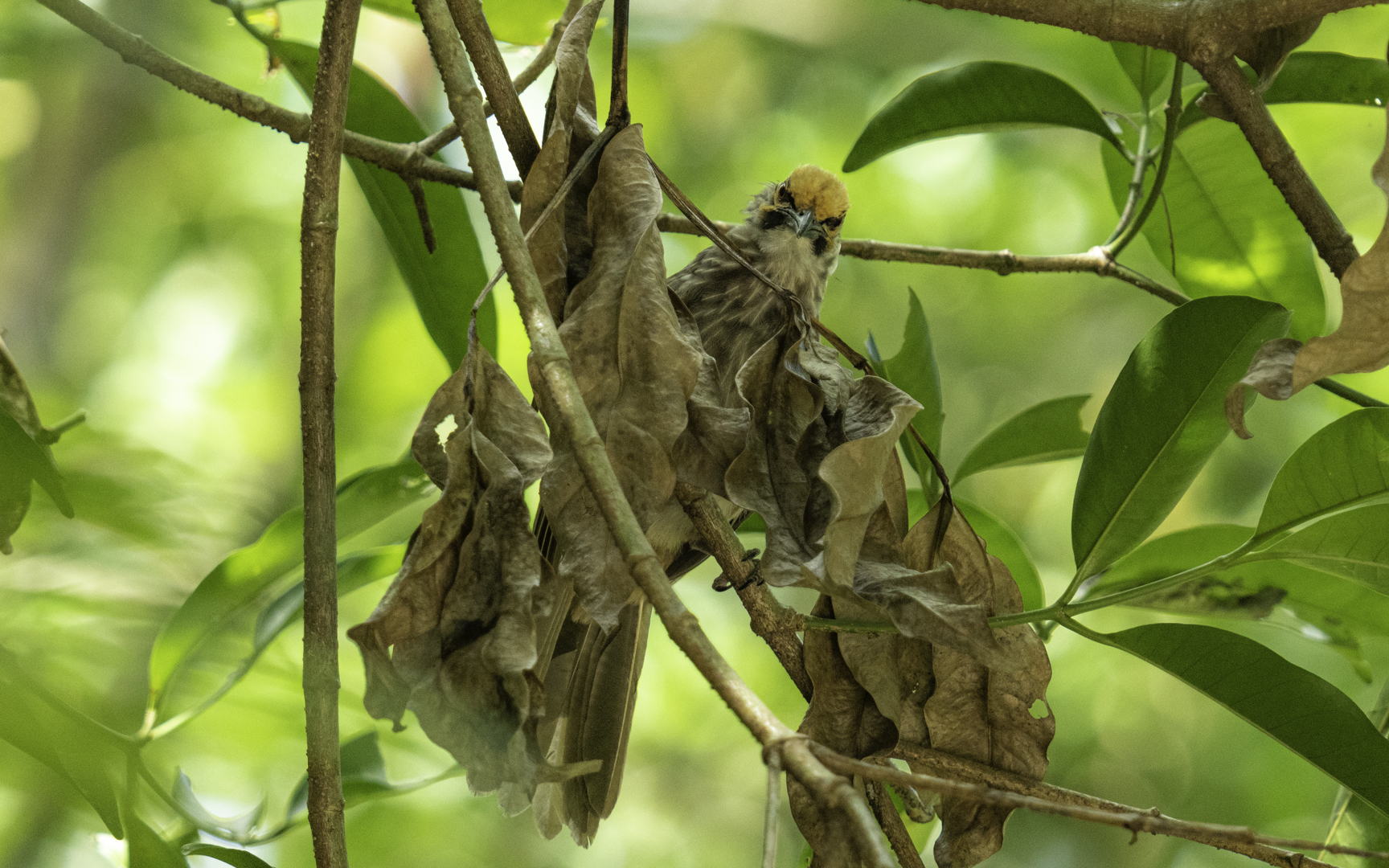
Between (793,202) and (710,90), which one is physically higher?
(710,90)

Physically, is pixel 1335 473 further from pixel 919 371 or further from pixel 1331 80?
pixel 1331 80

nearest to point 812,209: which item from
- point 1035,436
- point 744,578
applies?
point 1035,436

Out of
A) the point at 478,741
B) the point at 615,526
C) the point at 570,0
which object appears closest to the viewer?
the point at 615,526

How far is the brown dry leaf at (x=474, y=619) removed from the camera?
727 mm

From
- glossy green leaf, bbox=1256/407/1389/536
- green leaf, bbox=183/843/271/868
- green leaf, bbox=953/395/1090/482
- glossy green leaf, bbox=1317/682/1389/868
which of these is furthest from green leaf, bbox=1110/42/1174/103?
green leaf, bbox=183/843/271/868

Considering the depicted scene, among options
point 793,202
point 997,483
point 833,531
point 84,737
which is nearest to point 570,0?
point 833,531

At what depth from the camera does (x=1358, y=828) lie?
1139 mm

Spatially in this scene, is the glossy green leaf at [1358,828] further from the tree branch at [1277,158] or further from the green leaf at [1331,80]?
the green leaf at [1331,80]

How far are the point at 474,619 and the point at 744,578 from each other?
327 millimetres

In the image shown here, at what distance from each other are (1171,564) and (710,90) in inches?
144

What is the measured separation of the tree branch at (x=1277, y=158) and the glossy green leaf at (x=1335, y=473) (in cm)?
20

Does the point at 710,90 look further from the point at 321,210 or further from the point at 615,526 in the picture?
the point at 615,526

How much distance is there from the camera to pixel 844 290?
4012mm

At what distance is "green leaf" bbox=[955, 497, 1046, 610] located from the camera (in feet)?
4.61
